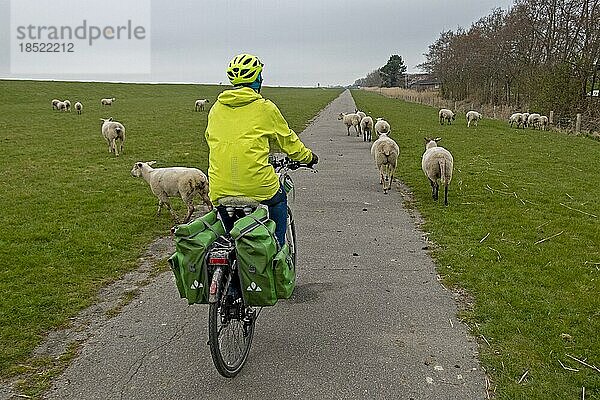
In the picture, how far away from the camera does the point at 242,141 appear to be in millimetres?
4391

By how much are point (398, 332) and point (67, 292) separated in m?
3.85

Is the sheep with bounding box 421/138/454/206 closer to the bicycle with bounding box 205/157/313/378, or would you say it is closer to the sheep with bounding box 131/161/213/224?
the sheep with bounding box 131/161/213/224

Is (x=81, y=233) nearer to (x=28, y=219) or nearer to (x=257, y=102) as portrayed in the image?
(x=28, y=219)

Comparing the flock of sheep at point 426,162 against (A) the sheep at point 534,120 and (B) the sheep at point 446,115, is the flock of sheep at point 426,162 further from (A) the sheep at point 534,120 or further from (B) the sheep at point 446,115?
(A) the sheep at point 534,120

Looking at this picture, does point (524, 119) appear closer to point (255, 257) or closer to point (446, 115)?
point (446, 115)

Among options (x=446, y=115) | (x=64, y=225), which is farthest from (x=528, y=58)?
(x=64, y=225)

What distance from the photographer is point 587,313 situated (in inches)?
222

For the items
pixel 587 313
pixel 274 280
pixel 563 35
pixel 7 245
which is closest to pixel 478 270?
pixel 587 313

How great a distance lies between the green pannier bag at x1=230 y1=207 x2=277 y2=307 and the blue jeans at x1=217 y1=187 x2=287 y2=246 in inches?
17.7

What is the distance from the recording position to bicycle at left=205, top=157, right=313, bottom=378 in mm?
4020

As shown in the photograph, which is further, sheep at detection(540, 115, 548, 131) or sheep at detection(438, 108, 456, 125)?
sheep at detection(438, 108, 456, 125)

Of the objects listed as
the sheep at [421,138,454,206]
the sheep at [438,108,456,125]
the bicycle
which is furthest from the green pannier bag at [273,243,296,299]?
the sheep at [438,108,456,125]

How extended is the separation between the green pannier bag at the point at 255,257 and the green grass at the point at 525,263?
1.95 meters

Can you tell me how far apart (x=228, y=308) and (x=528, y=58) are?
156 feet
